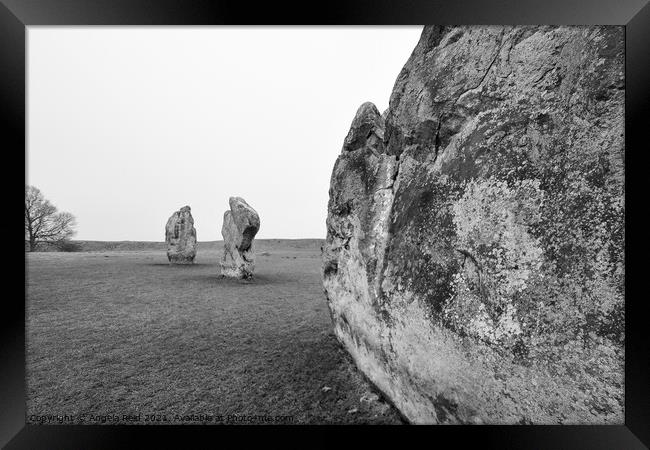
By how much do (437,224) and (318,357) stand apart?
3580 millimetres

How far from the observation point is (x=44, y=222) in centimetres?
1669

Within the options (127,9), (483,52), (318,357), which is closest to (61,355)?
(318,357)

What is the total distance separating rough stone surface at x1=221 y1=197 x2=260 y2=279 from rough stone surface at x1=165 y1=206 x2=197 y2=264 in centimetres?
641

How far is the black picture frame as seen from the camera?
258 centimetres

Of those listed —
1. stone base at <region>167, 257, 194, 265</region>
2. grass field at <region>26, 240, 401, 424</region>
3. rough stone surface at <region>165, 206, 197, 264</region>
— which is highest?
rough stone surface at <region>165, 206, 197, 264</region>

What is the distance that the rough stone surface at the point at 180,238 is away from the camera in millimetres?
18172

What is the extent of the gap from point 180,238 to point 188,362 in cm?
1539

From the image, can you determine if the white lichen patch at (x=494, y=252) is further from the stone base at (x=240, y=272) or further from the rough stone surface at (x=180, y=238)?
the rough stone surface at (x=180, y=238)

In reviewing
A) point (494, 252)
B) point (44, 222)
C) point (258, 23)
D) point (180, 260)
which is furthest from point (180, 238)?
point (494, 252)

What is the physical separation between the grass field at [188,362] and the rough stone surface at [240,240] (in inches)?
138

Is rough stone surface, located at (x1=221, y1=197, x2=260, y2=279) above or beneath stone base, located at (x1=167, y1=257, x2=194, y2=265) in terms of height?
above

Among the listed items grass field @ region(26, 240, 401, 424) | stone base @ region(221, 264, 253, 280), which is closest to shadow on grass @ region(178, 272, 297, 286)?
stone base @ region(221, 264, 253, 280)

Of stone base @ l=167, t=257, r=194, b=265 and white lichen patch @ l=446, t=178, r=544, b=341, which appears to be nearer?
white lichen patch @ l=446, t=178, r=544, b=341

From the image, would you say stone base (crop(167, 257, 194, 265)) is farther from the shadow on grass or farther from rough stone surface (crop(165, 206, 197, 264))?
the shadow on grass
